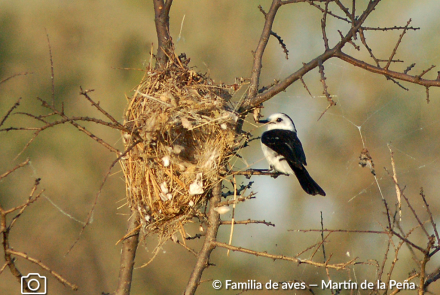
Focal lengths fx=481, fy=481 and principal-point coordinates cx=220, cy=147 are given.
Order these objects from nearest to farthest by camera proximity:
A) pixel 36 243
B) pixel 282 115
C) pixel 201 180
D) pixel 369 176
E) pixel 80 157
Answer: pixel 201 180 < pixel 282 115 < pixel 369 176 < pixel 36 243 < pixel 80 157

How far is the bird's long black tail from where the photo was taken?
3741 mm

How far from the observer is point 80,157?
31.7 feet

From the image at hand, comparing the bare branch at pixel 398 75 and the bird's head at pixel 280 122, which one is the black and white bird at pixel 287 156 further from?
the bare branch at pixel 398 75

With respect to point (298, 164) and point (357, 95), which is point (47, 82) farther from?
point (298, 164)

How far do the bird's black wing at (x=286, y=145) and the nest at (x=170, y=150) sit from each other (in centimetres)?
72

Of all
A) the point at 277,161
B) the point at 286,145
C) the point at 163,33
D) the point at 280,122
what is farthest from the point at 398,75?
the point at 280,122

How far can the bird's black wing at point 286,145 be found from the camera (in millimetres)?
3903

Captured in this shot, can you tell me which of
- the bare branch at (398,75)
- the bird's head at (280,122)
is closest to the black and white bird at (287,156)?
the bird's head at (280,122)

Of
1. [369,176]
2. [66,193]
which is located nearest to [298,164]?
[369,176]

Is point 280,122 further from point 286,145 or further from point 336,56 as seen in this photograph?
point 336,56

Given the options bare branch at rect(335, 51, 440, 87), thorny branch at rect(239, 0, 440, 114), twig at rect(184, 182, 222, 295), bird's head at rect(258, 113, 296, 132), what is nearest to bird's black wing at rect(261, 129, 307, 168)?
bird's head at rect(258, 113, 296, 132)

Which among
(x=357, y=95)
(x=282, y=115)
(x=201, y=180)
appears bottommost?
(x=201, y=180)

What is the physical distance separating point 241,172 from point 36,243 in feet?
22.2

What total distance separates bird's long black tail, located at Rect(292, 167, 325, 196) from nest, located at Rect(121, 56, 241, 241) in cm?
76
